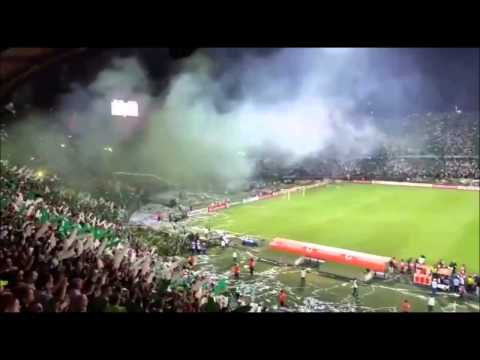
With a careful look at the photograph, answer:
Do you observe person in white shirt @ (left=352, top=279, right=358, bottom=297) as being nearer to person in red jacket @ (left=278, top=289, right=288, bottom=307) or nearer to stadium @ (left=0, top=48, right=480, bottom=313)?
stadium @ (left=0, top=48, right=480, bottom=313)

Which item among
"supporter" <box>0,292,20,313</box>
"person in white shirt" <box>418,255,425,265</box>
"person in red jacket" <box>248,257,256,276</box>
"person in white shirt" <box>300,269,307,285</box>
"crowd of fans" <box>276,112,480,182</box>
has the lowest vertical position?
"supporter" <box>0,292,20,313</box>

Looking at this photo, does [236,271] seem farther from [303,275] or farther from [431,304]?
[431,304]

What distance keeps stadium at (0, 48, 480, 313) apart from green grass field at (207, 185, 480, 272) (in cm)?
1

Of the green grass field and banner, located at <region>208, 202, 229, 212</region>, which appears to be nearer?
the green grass field

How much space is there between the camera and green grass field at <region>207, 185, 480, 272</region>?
12.5 ft

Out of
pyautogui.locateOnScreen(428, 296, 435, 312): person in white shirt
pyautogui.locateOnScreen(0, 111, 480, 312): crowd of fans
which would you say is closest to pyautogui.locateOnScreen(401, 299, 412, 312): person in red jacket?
pyautogui.locateOnScreen(428, 296, 435, 312): person in white shirt

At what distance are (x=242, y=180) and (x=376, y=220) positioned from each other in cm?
117

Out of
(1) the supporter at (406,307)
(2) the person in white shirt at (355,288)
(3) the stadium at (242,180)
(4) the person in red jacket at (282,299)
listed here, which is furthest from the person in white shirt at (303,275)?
(1) the supporter at (406,307)

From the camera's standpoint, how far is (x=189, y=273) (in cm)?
387

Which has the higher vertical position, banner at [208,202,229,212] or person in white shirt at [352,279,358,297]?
banner at [208,202,229,212]

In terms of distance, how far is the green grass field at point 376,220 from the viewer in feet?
12.5

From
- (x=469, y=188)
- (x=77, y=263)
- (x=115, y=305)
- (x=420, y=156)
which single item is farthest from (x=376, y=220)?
(x=77, y=263)
